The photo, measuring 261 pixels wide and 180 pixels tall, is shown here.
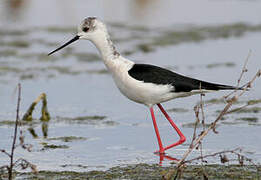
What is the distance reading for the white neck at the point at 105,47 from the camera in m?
5.88

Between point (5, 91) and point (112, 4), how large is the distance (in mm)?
7175

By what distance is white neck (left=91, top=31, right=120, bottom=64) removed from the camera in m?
5.88

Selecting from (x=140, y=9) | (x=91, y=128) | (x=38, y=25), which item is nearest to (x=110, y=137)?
(x=91, y=128)

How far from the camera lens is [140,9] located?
584 inches

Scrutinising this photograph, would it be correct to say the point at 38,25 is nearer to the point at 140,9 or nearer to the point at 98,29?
the point at 140,9

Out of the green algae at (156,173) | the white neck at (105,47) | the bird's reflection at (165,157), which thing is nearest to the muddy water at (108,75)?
the bird's reflection at (165,157)

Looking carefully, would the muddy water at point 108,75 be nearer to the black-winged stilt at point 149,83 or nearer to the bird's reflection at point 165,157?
the bird's reflection at point 165,157

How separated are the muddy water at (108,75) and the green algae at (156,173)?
217 mm

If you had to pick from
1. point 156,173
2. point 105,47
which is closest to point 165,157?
point 156,173

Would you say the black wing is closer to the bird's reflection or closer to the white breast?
the white breast

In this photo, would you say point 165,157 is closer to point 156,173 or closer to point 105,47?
point 156,173

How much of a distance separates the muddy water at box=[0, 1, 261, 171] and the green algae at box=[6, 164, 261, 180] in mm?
217

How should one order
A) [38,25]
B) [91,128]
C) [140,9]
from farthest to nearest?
[140,9]
[38,25]
[91,128]

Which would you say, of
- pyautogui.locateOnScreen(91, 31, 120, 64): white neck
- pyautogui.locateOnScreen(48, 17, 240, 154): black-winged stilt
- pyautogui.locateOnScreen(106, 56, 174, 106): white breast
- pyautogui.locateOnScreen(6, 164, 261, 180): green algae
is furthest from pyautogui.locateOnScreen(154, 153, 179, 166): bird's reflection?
pyautogui.locateOnScreen(91, 31, 120, 64): white neck
